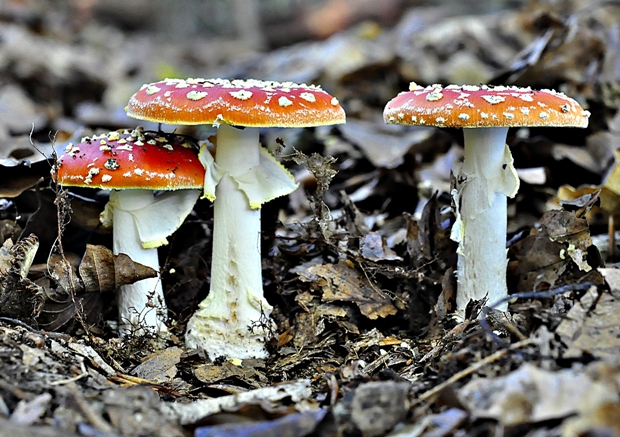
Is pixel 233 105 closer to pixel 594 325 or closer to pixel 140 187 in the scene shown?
pixel 140 187

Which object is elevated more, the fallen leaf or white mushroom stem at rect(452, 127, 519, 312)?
white mushroom stem at rect(452, 127, 519, 312)

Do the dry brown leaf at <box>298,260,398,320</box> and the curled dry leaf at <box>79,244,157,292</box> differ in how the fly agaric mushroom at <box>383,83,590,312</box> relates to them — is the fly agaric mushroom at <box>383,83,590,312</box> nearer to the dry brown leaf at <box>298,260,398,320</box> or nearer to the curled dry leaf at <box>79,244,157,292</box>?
the dry brown leaf at <box>298,260,398,320</box>

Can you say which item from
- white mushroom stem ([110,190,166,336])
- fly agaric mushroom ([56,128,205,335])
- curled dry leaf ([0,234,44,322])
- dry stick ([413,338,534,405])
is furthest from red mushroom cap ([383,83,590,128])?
curled dry leaf ([0,234,44,322])

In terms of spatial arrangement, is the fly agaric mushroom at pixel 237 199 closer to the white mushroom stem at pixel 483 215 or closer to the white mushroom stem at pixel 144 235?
the white mushroom stem at pixel 144 235

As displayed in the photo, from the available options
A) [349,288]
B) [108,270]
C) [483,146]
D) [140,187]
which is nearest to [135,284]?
[108,270]

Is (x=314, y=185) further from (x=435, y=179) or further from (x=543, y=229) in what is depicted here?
(x=543, y=229)
